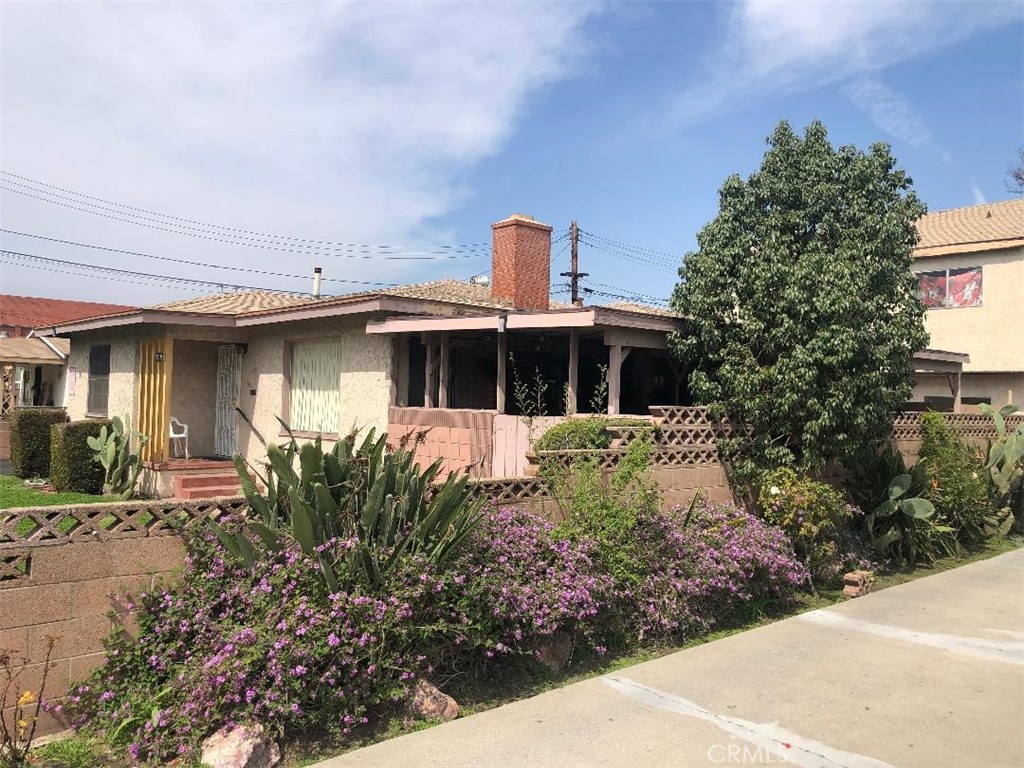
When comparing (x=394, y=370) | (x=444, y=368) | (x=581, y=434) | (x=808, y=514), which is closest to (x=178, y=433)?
(x=394, y=370)

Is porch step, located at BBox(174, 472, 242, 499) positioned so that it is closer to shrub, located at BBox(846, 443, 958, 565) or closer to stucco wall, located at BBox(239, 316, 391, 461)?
stucco wall, located at BBox(239, 316, 391, 461)

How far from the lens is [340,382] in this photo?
11.2 meters

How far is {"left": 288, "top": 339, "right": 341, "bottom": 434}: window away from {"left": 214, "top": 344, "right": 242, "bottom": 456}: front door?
5.69 feet

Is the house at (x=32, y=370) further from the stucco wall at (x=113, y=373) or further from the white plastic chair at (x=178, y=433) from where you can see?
the white plastic chair at (x=178, y=433)

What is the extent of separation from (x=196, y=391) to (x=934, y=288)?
17683 mm

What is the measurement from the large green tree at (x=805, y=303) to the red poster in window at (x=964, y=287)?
11327 millimetres

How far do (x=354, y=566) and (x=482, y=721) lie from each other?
1223mm

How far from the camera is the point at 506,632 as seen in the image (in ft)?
16.6

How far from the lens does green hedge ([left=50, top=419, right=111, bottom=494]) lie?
39.4 ft

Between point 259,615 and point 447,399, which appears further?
point 447,399

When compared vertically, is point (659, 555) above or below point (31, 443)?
below

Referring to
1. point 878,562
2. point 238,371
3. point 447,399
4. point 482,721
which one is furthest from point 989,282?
point 482,721

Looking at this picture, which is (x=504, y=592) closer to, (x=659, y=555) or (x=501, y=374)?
(x=659, y=555)

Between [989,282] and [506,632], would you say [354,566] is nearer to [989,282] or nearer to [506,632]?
[506,632]
